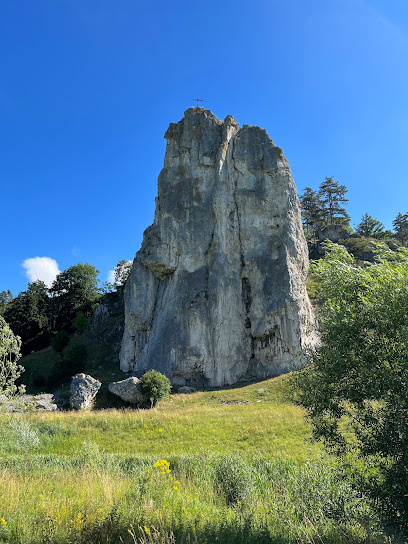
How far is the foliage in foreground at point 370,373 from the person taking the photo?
643cm

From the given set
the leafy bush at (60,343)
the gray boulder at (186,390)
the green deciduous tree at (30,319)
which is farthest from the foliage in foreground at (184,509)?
the green deciduous tree at (30,319)

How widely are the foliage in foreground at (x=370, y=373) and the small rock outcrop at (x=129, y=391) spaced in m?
21.7

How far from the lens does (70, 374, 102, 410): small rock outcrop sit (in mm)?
27559

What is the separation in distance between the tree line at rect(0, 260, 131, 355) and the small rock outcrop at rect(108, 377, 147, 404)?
2994cm

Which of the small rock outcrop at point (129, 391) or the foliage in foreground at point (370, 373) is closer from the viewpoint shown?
the foliage in foreground at point (370, 373)

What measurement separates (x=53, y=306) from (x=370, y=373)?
2553 inches

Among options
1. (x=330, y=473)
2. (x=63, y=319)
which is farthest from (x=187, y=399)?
(x=63, y=319)

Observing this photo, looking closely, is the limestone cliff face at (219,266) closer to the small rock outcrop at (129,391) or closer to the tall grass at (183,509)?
the small rock outcrop at (129,391)

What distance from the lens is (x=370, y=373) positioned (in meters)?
6.79

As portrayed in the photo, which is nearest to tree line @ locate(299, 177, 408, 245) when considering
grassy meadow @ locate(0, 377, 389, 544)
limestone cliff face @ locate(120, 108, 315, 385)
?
limestone cliff face @ locate(120, 108, 315, 385)

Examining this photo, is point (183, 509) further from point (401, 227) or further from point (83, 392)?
point (401, 227)

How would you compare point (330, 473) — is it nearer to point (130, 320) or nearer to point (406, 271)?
point (406, 271)

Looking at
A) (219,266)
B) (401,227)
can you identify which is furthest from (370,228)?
(219,266)

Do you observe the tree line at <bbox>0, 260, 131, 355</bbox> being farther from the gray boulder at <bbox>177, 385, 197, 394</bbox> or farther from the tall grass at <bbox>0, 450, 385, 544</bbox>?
the tall grass at <bbox>0, 450, 385, 544</bbox>
